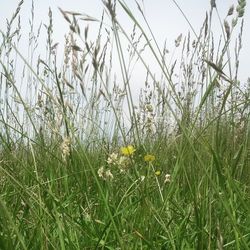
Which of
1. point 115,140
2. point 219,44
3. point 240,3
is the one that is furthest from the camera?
point 115,140

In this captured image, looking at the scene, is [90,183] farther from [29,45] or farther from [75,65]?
[29,45]

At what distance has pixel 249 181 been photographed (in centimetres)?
173

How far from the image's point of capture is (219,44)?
4.50 feet

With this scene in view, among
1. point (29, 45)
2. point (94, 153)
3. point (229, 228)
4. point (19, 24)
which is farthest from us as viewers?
point (29, 45)

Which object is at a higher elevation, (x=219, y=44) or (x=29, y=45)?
(x=29, y=45)

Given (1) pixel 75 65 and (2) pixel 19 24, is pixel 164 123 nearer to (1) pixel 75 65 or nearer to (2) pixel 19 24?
(2) pixel 19 24

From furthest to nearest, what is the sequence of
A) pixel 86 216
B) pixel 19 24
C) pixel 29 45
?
pixel 29 45, pixel 19 24, pixel 86 216

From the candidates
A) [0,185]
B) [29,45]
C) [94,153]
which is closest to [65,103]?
[0,185]

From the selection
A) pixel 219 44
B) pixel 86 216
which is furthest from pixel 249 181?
pixel 86 216

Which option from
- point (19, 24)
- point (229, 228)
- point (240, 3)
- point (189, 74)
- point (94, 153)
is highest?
point (19, 24)

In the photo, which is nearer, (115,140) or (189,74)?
(115,140)

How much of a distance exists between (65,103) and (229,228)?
54 cm

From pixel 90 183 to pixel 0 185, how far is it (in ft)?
1.28

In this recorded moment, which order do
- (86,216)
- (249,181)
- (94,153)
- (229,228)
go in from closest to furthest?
(229,228)
(86,216)
(249,181)
(94,153)
